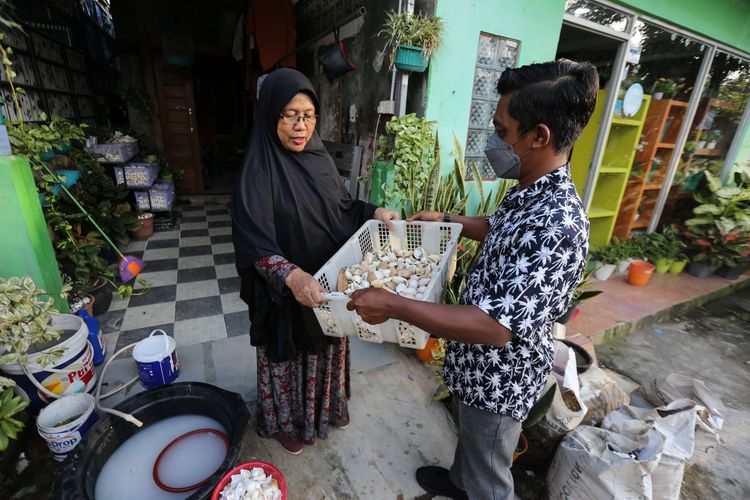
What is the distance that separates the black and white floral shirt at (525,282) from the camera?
908 millimetres

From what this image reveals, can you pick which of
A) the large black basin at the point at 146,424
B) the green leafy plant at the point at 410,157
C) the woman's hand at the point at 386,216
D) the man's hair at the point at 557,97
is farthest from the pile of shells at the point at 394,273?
the green leafy plant at the point at 410,157

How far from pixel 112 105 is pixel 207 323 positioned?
4.75 m

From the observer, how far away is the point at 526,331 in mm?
915

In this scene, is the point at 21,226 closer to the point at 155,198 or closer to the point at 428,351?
the point at 428,351

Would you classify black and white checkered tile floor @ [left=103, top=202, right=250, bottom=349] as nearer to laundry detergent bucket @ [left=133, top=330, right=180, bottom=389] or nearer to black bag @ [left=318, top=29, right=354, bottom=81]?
laundry detergent bucket @ [left=133, top=330, right=180, bottom=389]

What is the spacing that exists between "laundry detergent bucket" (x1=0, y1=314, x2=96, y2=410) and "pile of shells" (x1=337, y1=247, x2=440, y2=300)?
56.5 inches

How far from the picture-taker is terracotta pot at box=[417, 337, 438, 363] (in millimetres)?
2393

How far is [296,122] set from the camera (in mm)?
1310

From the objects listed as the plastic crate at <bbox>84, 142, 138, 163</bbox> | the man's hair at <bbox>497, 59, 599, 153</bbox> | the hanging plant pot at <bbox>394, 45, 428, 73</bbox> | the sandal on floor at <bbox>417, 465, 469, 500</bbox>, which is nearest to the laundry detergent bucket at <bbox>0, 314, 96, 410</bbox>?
the sandal on floor at <bbox>417, 465, 469, 500</bbox>

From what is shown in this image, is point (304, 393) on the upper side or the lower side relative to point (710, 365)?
upper

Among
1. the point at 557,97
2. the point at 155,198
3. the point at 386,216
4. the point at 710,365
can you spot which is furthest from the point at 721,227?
the point at 155,198

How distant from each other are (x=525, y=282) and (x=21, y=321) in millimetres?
1901

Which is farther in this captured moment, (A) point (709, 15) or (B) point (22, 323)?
(A) point (709, 15)

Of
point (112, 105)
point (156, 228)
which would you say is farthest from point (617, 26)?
Result: point (112, 105)
